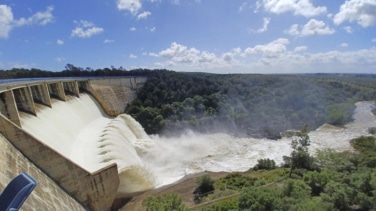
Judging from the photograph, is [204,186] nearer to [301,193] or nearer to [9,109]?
[301,193]

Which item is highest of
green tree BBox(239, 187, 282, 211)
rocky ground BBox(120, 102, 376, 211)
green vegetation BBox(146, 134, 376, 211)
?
green tree BBox(239, 187, 282, 211)

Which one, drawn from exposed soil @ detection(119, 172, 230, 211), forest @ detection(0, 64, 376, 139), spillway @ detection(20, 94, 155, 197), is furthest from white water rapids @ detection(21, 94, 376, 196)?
forest @ detection(0, 64, 376, 139)

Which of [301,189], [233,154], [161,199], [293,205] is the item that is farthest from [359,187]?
[233,154]

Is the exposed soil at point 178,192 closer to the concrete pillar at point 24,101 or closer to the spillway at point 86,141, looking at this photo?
the spillway at point 86,141

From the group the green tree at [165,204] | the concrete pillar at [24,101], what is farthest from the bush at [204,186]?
the concrete pillar at [24,101]

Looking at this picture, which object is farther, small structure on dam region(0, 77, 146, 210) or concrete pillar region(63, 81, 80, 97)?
concrete pillar region(63, 81, 80, 97)

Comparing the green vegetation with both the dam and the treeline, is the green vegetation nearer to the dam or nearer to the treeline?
the dam

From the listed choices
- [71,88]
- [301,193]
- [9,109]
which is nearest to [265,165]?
[301,193]
